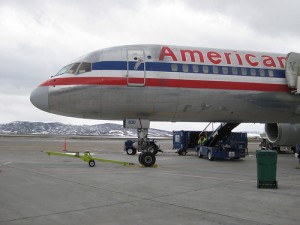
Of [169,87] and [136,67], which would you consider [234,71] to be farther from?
[136,67]

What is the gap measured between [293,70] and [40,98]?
1157 cm

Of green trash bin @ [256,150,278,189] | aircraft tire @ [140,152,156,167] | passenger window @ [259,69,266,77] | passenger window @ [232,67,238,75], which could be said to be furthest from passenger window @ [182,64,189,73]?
green trash bin @ [256,150,278,189]

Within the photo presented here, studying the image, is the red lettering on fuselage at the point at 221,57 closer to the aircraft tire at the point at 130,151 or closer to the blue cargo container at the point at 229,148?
the blue cargo container at the point at 229,148

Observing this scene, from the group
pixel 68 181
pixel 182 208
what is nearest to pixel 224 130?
pixel 68 181

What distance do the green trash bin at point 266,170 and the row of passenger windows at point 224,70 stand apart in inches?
242

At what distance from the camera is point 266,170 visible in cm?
967

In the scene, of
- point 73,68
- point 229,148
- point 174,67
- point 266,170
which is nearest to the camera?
point 266,170

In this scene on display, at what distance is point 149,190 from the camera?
880cm

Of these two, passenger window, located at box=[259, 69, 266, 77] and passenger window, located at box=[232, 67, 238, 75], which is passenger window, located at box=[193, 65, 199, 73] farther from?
passenger window, located at box=[259, 69, 266, 77]

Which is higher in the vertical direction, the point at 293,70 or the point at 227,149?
the point at 293,70

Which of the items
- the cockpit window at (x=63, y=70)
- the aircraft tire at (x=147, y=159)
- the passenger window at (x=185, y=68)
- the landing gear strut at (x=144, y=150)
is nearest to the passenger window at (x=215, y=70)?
the passenger window at (x=185, y=68)

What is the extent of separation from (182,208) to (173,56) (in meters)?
9.55

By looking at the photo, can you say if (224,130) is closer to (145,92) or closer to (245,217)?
(145,92)

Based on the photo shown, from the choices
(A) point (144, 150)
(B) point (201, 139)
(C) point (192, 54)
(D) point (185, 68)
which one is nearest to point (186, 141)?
(B) point (201, 139)
